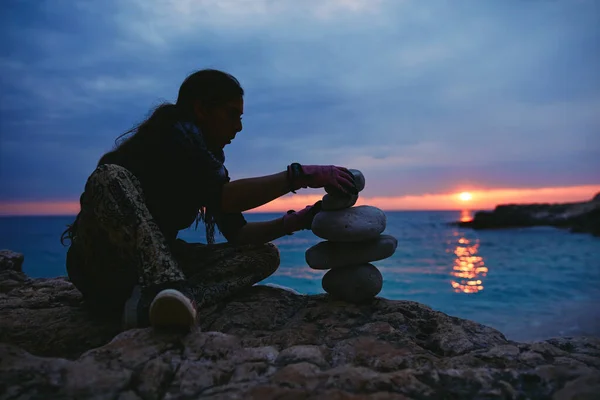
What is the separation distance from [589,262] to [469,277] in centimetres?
573

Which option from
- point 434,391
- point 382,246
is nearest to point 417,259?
point 382,246

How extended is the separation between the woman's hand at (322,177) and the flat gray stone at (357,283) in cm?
58

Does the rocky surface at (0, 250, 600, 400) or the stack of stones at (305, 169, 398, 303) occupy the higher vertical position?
the stack of stones at (305, 169, 398, 303)

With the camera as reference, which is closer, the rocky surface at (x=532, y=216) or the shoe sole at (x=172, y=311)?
the shoe sole at (x=172, y=311)

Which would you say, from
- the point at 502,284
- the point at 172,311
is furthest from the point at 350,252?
the point at 502,284

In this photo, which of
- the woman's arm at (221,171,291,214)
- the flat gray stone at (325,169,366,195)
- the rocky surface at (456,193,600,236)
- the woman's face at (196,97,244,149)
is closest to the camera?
the woman's arm at (221,171,291,214)

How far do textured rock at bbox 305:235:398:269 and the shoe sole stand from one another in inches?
50.2

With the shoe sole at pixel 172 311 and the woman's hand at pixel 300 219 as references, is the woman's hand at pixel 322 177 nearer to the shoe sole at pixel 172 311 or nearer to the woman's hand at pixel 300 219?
the woman's hand at pixel 300 219

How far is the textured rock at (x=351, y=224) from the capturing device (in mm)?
2912

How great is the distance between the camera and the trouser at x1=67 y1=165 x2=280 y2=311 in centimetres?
224

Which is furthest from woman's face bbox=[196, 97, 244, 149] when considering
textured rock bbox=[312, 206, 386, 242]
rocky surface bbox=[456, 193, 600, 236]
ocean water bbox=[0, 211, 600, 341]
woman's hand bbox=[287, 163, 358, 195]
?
rocky surface bbox=[456, 193, 600, 236]

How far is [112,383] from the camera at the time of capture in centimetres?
155

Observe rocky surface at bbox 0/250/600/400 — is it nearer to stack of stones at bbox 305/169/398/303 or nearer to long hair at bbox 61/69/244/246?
stack of stones at bbox 305/169/398/303

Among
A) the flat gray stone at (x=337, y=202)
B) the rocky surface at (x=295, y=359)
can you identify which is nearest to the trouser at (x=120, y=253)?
the rocky surface at (x=295, y=359)
